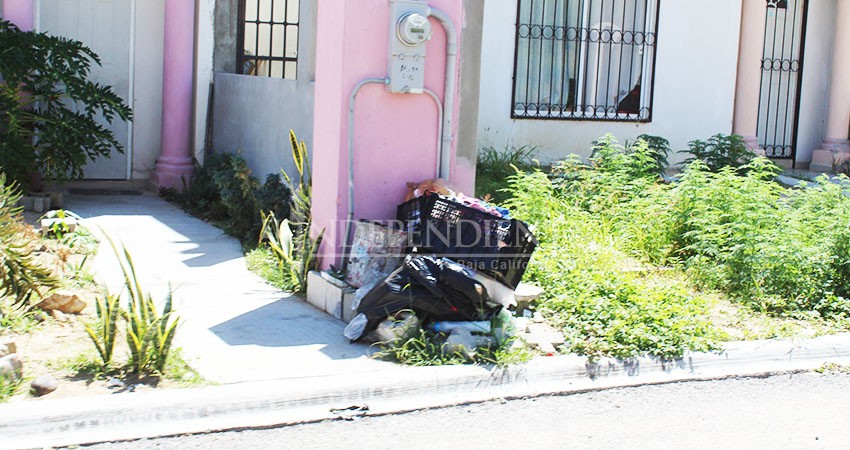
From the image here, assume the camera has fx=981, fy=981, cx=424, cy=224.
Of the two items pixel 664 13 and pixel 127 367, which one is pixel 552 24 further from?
pixel 127 367

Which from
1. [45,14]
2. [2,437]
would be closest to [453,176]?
[2,437]

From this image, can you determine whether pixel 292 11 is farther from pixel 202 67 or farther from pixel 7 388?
pixel 7 388

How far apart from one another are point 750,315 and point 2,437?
15.4ft

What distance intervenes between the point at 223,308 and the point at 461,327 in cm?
173

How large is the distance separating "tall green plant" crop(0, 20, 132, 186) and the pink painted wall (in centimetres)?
358

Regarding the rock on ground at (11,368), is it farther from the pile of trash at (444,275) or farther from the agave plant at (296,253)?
the agave plant at (296,253)

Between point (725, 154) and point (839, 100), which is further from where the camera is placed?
point (839, 100)

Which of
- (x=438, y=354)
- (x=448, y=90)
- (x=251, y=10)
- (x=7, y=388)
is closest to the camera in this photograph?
(x=7, y=388)

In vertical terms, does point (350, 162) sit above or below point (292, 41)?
below

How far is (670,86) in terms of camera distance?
12188 millimetres

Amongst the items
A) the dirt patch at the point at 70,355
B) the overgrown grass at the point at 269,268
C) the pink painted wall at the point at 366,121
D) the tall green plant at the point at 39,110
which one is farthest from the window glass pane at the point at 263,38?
the dirt patch at the point at 70,355

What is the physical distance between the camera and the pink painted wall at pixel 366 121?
652 centimetres

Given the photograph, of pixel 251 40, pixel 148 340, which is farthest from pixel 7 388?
pixel 251 40

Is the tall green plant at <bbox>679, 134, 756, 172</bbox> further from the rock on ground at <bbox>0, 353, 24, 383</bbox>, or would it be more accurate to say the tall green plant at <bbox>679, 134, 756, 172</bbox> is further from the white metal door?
the rock on ground at <bbox>0, 353, 24, 383</bbox>
